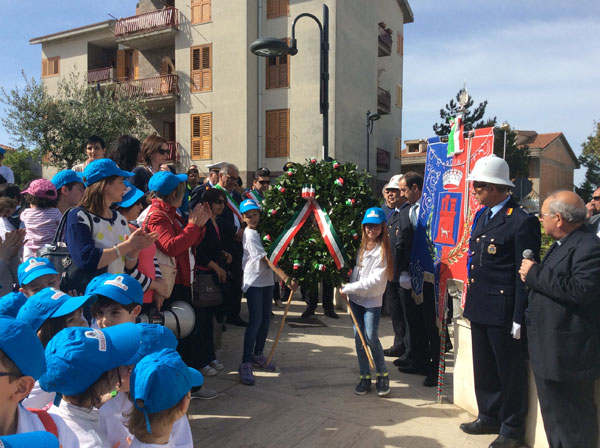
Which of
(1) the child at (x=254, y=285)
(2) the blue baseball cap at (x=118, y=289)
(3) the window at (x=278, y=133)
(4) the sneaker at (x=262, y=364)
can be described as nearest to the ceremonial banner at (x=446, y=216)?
(1) the child at (x=254, y=285)

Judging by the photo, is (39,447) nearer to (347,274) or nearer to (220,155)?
(347,274)

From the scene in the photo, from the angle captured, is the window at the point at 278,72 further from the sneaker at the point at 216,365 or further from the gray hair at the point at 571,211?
the gray hair at the point at 571,211

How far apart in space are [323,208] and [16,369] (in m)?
3.97

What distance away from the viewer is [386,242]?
4.57 meters

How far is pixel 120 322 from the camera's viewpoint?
2658 millimetres

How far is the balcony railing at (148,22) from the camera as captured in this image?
855 inches

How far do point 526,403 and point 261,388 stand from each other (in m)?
2.42

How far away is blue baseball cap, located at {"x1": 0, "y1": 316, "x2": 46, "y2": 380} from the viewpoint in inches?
53.8

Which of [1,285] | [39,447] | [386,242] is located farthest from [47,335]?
[386,242]

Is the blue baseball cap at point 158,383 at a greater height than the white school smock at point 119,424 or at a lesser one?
greater

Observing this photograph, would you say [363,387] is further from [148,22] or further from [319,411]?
[148,22]

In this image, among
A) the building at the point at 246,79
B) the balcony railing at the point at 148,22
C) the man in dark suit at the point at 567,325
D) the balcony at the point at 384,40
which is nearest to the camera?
the man in dark suit at the point at 567,325

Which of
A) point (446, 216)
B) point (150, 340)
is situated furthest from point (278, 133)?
point (150, 340)

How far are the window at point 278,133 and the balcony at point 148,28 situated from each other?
6.52m
